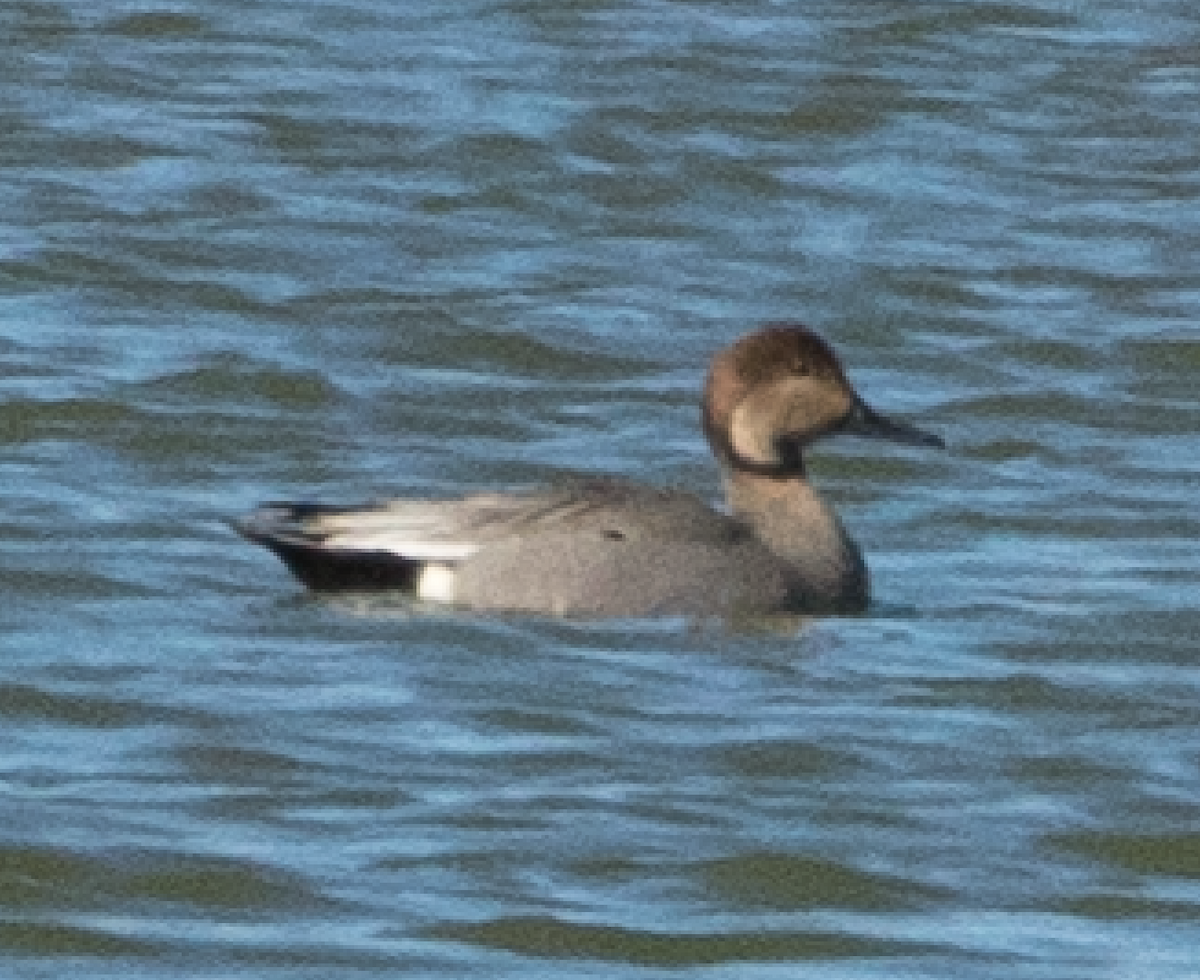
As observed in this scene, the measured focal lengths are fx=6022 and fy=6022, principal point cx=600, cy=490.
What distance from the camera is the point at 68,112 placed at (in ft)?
56.4

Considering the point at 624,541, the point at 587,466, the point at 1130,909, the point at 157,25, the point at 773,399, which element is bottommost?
the point at 1130,909

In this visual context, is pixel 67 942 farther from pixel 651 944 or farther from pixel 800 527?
pixel 800 527

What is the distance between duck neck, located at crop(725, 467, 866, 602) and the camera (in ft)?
39.4

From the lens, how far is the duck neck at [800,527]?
39.4 ft

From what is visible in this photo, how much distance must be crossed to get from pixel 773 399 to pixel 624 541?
2.38 feet

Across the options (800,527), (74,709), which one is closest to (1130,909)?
(74,709)

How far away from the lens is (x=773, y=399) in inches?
485

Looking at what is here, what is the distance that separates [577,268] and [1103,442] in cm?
222

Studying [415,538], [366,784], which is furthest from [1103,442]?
[366,784]

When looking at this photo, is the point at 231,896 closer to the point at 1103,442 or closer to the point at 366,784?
the point at 366,784

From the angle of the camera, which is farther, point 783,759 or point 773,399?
point 773,399

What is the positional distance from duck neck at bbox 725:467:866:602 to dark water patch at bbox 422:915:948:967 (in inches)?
114

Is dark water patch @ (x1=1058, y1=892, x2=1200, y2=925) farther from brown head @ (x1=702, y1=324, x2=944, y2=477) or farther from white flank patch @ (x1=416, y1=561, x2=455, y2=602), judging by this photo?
brown head @ (x1=702, y1=324, x2=944, y2=477)

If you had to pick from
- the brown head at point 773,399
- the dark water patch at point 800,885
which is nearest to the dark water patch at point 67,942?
the dark water patch at point 800,885
